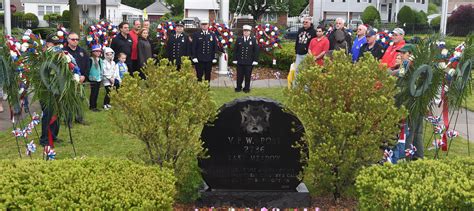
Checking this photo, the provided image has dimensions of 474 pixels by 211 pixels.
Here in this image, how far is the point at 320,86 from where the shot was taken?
5.62 meters

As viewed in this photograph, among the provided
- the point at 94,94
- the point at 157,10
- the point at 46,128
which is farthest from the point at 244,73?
the point at 157,10

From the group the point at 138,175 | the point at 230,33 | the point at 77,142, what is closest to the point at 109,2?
the point at 230,33

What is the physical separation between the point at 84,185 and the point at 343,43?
8.27 m

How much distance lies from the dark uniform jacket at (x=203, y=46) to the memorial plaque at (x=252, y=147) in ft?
26.2

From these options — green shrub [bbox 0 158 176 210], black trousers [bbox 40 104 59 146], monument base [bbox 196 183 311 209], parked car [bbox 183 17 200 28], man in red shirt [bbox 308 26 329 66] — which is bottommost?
monument base [bbox 196 183 311 209]

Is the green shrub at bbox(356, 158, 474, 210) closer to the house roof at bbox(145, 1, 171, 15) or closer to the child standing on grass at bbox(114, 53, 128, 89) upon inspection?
the child standing on grass at bbox(114, 53, 128, 89)

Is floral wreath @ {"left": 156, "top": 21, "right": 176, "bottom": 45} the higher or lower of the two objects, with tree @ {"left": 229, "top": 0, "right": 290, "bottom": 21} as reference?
lower

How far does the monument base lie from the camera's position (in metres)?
5.85

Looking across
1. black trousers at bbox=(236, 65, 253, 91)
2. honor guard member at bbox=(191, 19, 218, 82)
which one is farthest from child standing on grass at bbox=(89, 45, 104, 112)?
black trousers at bbox=(236, 65, 253, 91)

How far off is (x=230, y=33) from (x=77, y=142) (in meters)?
9.10

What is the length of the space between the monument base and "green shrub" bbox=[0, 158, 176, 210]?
1100 millimetres

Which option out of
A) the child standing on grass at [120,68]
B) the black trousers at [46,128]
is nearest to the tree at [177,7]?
the child standing on grass at [120,68]

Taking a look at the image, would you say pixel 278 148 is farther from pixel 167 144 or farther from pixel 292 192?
pixel 167 144

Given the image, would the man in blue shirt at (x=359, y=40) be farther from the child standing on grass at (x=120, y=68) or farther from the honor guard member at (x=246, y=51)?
the child standing on grass at (x=120, y=68)
